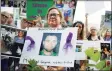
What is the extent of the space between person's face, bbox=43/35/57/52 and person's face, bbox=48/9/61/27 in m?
0.08

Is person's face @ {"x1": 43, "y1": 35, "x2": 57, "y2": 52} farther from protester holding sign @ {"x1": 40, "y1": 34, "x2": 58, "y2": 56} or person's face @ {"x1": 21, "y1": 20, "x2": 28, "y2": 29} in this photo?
person's face @ {"x1": 21, "y1": 20, "x2": 28, "y2": 29}

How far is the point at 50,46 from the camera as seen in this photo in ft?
3.85

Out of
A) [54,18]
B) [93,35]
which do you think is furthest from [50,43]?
[93,35]

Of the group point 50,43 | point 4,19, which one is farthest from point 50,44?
point 4,19

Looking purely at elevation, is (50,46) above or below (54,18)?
below

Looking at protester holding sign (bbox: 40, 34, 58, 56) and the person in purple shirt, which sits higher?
the person in purple shirt

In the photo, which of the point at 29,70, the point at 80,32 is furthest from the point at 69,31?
A: the point at 29,70

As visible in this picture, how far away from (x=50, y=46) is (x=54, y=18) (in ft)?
0.56

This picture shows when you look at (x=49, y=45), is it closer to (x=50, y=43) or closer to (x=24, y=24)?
(x=50, y=43)

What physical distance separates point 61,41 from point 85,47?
144 millimetres

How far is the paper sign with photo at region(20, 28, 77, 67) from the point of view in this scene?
3.78 ft

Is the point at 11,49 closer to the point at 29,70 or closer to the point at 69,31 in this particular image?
the point at 29,70

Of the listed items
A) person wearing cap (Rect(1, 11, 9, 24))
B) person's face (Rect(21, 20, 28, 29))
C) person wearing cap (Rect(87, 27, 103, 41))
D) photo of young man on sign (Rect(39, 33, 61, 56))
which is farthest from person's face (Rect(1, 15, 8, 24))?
person wearing cap (Rect(87, 27, 103, 41))

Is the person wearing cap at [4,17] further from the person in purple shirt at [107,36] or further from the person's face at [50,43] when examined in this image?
the person in purple shirt at [107,36]
